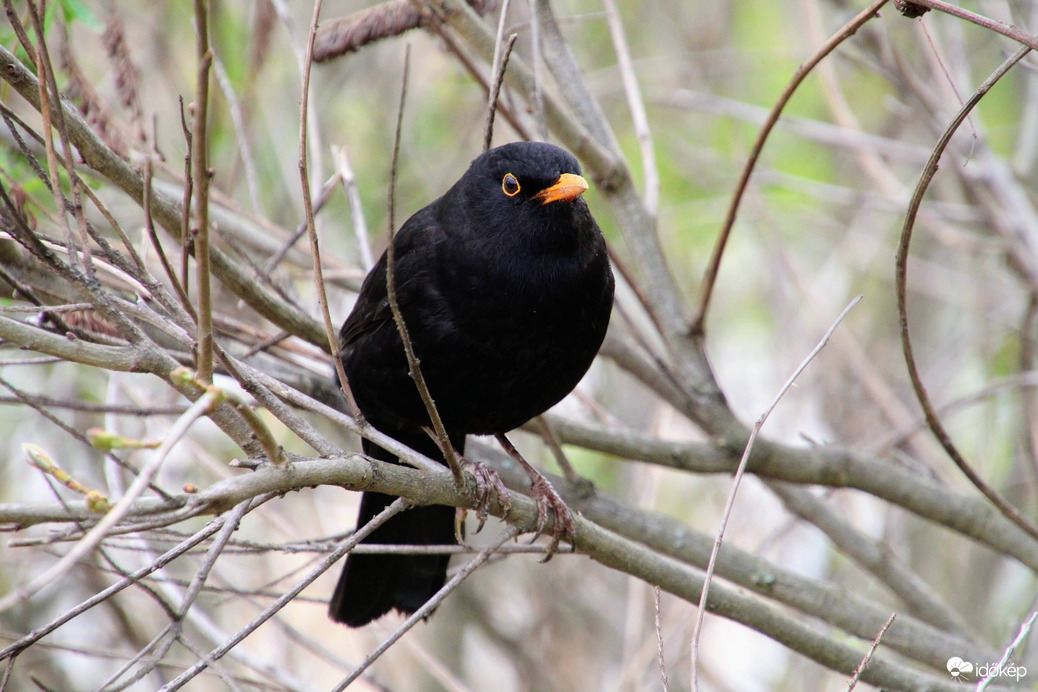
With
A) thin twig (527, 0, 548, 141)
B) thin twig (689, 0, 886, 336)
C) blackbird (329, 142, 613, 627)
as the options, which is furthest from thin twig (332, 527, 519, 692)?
thin twig (527, 0, 548, 141)

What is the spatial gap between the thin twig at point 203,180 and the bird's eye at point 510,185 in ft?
5.78

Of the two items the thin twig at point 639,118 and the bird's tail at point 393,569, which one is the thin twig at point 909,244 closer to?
the thin twig at point 639,118

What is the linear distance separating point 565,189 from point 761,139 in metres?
0.65

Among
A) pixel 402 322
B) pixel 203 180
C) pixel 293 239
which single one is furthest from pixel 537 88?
pixel 203 180

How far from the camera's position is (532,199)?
338cm

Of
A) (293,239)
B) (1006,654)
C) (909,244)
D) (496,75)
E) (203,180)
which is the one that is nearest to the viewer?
(203,180)

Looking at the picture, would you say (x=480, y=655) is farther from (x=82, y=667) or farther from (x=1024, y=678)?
(x=1024, y=678)

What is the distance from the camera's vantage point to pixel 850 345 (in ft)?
15.9

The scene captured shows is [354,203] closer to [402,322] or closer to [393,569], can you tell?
[393,569]

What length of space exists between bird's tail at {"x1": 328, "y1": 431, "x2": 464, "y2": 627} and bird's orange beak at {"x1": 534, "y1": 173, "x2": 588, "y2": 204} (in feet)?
3.34

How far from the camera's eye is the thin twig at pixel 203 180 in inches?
60.0

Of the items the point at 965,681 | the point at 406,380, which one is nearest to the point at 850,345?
the point at 965,681

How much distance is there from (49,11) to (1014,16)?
431 centimetres

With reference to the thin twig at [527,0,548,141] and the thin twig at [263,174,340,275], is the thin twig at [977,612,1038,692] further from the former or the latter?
the thin twig at [263,174,340,275]
